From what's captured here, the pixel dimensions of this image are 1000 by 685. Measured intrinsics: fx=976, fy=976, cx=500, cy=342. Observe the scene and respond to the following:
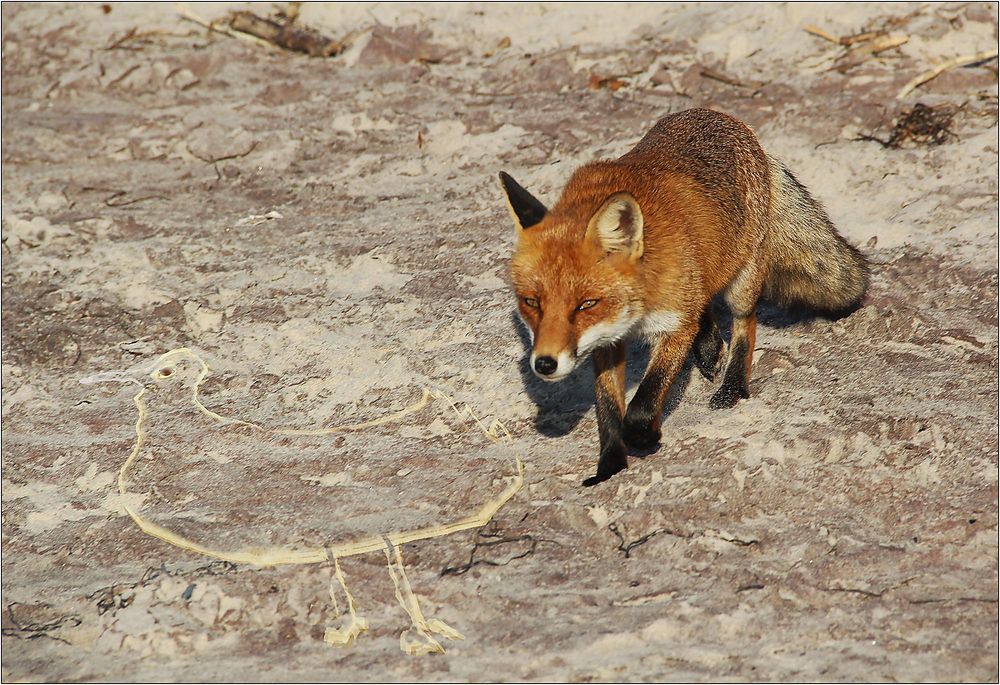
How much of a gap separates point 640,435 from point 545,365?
0.87m

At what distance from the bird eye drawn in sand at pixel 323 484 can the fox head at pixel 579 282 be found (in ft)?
3.03

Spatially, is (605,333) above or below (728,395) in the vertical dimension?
above

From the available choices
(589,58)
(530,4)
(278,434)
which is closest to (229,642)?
(278,434)

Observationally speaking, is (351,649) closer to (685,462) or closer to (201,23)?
(685,462)

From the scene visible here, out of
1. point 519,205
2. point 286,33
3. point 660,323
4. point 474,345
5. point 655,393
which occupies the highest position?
point 286,33

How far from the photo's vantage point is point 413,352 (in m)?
5.97

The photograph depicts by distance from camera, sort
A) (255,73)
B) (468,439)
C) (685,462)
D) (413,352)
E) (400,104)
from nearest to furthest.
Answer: (685,462), (468,439), (413,352), (400,104), (255,73)

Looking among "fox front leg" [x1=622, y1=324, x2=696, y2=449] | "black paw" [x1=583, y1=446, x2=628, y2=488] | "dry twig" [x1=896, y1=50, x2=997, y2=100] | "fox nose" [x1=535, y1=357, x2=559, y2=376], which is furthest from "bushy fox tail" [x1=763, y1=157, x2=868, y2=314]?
"dry twig" [x1=896, y1=50, x2=997, y2=100]

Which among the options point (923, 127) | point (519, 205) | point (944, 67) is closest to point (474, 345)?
point (519, 205)

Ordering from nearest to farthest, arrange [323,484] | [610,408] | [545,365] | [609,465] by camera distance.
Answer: [545,365] → [609,465] → [610,408] → [323,484]

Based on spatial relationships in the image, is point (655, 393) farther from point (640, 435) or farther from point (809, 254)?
point (809, 254)

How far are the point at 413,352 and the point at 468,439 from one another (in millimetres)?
932

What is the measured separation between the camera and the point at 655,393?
4.72 m

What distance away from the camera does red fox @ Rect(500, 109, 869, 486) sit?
168 inches
